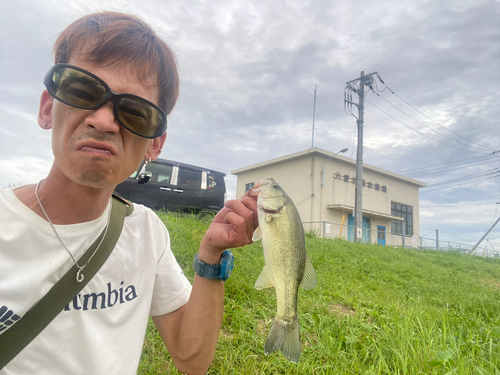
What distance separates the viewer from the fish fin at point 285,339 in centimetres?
125

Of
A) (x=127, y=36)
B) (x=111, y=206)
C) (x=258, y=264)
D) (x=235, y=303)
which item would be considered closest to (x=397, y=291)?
(x=258, y=264)

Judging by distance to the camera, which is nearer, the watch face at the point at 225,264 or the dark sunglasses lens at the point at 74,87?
the dark sunglasses lens at the point at 74,87

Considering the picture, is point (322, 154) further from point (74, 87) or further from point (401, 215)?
point (74, 87)

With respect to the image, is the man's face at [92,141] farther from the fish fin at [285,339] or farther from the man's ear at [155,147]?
the fish fin at [285,339]

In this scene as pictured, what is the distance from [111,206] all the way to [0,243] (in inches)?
20.9

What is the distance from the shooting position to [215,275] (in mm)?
1592

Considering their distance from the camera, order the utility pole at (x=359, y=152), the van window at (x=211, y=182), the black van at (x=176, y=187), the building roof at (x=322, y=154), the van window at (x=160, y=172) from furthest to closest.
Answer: the building roof at (x=322, y=154) → the utility pole at (x=359, y=152) → the van window at (x=211, y=182) → the van window at (x=160, y=172) → the black van at (x=176, y=187)

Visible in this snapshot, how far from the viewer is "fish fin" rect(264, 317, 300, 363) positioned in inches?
49.2

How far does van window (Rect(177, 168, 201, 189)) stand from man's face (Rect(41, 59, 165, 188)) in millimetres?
7434

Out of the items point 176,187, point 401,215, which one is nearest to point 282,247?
point 176,187

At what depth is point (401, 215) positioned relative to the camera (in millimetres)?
25531

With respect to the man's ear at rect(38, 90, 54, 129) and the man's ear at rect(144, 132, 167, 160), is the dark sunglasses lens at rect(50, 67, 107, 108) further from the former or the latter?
the man's ear at rect(144, 132, 167, 160)

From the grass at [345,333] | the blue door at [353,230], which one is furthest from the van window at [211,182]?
the blue door at [353,230]

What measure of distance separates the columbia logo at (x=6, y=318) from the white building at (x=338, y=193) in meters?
15.7
